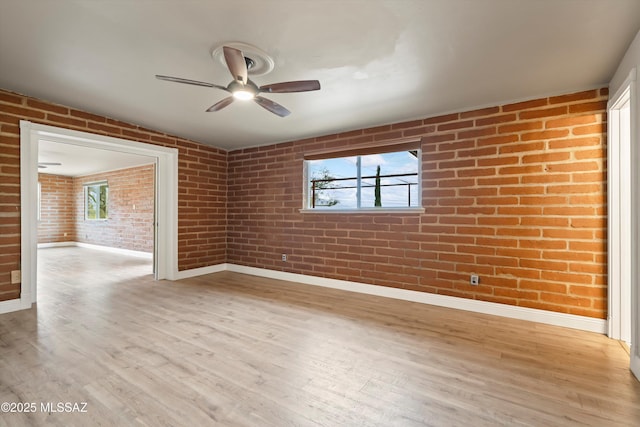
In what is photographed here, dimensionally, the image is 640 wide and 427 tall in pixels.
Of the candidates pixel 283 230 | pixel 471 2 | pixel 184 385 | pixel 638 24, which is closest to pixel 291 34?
pixel 471 2

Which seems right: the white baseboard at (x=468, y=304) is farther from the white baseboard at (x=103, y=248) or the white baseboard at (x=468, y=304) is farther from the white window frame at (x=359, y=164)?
the white baseboard at (x=103, y=248)

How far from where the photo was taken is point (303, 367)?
2.11 metres

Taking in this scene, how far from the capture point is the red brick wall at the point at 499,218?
9.20ft

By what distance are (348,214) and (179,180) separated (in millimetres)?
2887

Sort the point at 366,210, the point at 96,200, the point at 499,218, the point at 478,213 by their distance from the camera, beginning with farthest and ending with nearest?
1. the point at 96,200
2. the point at 366,210
3. the point at 478,213
4. the point at 499,218

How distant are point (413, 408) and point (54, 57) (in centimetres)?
386

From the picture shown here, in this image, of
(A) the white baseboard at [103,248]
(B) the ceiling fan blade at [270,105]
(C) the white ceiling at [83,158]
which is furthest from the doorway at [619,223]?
(A) the white baseboard at [103,248]

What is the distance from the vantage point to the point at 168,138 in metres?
4.70

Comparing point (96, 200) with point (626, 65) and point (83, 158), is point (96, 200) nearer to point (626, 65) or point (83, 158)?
point (83, 158)

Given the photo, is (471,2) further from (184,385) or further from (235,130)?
(235,130)

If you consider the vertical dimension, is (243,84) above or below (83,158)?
below

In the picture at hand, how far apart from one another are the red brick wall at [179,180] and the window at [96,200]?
5.31 meters

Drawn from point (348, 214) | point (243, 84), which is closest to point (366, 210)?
point (348, 214)

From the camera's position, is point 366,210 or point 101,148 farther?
point 101,148
